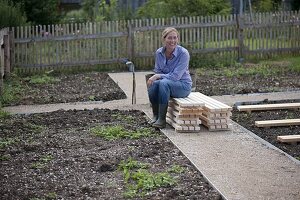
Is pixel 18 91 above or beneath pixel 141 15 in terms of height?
beneath

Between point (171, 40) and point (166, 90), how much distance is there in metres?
0.80

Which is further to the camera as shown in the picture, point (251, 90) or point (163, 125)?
point (251, 90)

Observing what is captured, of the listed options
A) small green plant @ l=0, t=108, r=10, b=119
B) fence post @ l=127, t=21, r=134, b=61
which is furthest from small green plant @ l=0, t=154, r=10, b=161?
fence post @ l=127, t=21, r=134, b=61

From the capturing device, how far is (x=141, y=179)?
7.13m

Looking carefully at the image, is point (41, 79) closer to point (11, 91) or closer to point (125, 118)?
point (11, 91)

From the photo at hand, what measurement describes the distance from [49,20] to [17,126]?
10.3 m

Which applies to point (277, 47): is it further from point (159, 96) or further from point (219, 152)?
point (219, 152)

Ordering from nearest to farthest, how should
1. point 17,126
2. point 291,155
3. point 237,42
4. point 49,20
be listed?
point 291,155 → point 17,126 → point 237,42 → point 49,20

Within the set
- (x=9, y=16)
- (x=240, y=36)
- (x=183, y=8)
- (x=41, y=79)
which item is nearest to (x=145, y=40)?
(x=240, y=36)

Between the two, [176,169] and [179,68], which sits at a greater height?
[179,68]

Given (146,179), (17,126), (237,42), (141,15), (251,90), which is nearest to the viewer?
(146,179)

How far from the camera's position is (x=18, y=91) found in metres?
14.2

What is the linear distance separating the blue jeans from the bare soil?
54 centimetres

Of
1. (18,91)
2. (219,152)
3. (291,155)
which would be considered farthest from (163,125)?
(18,91)
